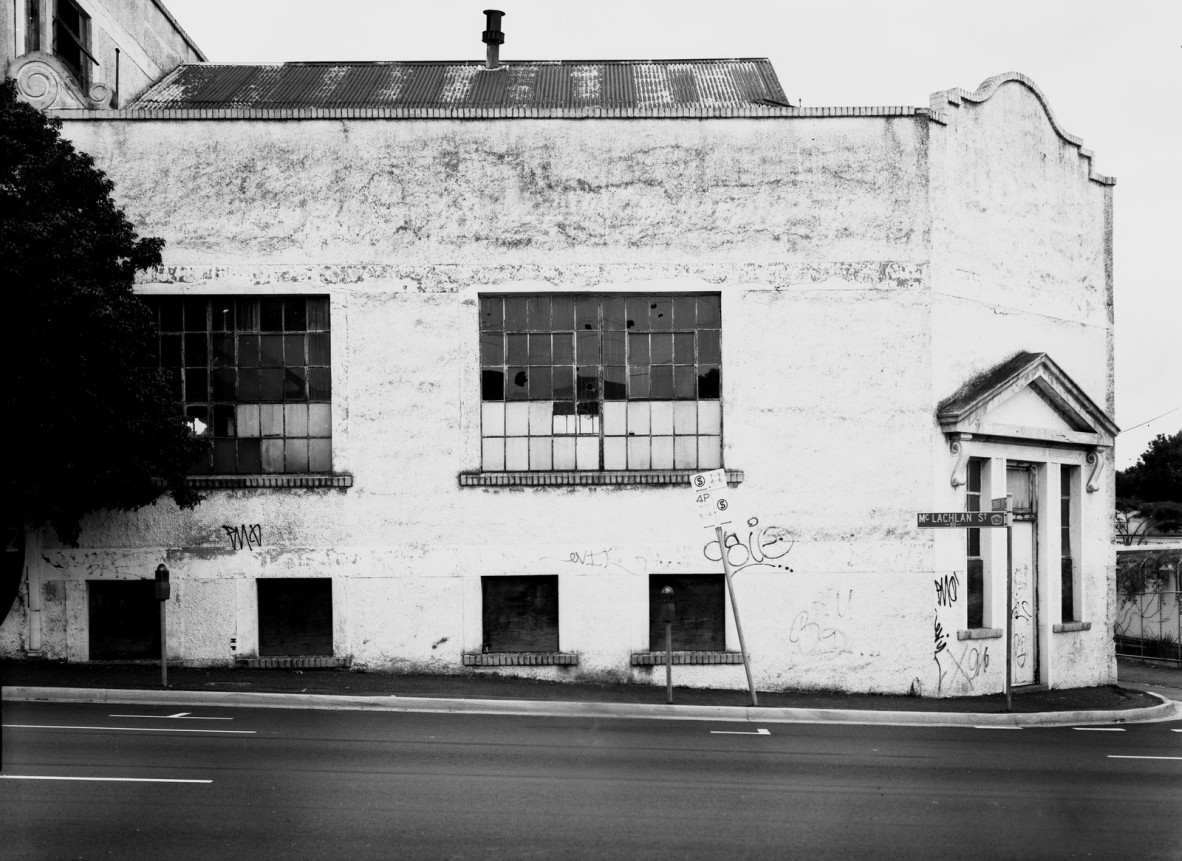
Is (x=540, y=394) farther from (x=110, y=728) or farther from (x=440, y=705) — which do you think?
(x=110, y=728)

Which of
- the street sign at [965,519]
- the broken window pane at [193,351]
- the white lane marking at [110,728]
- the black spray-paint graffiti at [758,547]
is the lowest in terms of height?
the white lane marking at [110,728]

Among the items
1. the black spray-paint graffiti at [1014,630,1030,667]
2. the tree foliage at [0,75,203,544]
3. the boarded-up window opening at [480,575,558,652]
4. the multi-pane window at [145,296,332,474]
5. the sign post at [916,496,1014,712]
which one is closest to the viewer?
the tree foliage at [0,75,203,544]

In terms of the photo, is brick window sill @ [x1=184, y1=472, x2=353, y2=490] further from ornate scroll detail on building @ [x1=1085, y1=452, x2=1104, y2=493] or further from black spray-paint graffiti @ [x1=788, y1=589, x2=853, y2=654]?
ornate scroll detail on building @ [x1=1085, y1=452, x2=1104, y2=493]

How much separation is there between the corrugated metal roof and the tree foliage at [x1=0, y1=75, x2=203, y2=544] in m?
4.89

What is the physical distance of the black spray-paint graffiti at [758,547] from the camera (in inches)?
773

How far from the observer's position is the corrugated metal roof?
2331cm

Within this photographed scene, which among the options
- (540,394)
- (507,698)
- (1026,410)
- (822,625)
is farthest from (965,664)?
(540,394)

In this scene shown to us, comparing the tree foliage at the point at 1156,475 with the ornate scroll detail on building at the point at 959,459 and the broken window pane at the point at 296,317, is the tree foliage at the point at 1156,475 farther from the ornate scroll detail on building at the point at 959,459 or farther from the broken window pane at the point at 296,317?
the broken window pane at the point at 296,317

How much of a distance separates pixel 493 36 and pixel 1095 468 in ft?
43.4

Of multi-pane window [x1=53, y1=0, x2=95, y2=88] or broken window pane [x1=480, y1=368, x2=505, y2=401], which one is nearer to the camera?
broken window pane [x1=480, y1=368, x2=505, y2=401]

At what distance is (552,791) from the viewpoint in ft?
35.1

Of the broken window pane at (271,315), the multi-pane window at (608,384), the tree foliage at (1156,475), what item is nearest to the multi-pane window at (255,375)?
the broken window pane at (271,315)

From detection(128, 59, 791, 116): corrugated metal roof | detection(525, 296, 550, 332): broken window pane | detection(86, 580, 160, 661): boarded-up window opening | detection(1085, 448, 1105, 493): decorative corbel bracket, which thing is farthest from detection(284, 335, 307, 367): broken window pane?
detection(1085, 448, 1105, 493): decorative corbel bracket

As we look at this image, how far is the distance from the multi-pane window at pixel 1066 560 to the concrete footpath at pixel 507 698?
7.39 feet
